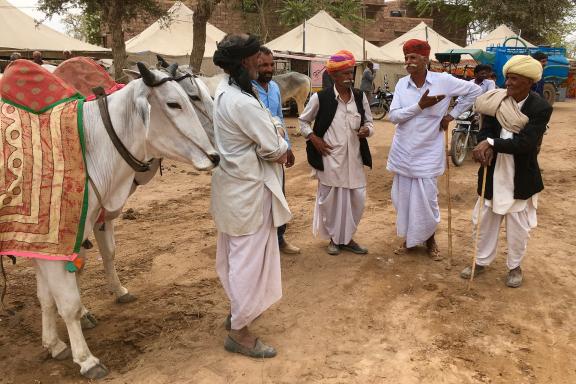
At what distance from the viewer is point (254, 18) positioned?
79.8ft

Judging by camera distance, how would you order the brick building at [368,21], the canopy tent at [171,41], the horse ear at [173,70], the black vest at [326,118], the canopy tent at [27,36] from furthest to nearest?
the brick building at [368,21] < the canopy tent at [171,41] < the canopy tent at [27,36] < the black vest at [326,118] < the horse ear at [173,70]

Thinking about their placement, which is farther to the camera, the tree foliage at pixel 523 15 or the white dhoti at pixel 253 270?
the tree foliage at pixel 523 15

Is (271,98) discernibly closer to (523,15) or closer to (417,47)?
(417,47)

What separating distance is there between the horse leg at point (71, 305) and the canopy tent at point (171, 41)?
550 inches

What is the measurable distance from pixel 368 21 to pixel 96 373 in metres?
27.1

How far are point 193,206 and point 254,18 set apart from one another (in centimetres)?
1981

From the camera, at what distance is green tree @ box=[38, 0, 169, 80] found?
450 inches

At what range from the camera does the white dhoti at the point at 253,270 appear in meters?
2.89

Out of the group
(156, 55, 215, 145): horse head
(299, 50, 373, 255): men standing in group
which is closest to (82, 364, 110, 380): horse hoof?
(156, 55, 215, 145): horse head

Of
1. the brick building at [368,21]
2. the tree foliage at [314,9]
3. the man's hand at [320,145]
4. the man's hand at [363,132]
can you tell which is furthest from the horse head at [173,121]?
the tree foliage at [314,9]

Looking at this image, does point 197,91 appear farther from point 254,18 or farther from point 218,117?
point 254,18

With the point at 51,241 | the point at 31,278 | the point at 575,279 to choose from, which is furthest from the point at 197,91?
the point at 575,279

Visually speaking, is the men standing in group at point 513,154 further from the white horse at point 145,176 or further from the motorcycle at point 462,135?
the motorcycle at point 462,135

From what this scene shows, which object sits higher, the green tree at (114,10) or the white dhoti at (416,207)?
the green tree at (114,10)
